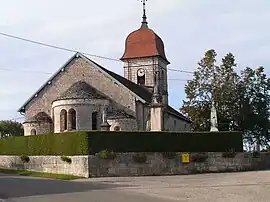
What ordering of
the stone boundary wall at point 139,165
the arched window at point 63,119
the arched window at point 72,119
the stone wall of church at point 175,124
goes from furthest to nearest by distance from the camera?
1. the stone wall of church at point 175,124
2. the arched window at point 63,119
3. the arched window at point 72,119
4. the stone boundary wall at point 139,165

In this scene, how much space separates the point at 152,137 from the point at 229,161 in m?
6.01

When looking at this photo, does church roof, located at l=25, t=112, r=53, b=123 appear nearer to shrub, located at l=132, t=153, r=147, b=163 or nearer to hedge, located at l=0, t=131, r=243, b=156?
hedge, located at l=0, t=131, r=243, b=156

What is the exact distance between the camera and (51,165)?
35500mm

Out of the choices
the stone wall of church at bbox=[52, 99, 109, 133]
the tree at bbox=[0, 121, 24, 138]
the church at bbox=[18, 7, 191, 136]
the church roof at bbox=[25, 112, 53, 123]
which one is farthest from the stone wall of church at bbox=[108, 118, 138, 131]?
the tree at bbox=[0, 121, 24, 138]

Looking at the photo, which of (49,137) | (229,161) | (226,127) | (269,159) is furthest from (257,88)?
(49,137)

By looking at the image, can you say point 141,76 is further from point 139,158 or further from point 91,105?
point 139,158

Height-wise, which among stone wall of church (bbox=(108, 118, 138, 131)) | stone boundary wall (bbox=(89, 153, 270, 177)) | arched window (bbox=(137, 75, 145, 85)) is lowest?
Answer: stone boundary wall (bbox=(89, 153, 270, 177))

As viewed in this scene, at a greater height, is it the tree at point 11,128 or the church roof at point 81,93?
the church roof at point 81,93

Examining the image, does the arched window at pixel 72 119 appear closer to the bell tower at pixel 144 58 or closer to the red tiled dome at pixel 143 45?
the bell tower at pixel 144 58

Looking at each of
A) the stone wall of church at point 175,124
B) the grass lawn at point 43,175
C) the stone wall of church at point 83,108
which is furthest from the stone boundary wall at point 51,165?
the stone wall of church at point 175,124

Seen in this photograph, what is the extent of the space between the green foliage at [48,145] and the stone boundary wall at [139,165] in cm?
52

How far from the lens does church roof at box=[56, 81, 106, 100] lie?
1831 inches

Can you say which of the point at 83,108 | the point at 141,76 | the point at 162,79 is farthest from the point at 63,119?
the point at 162,79

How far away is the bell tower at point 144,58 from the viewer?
6175 centimetres
